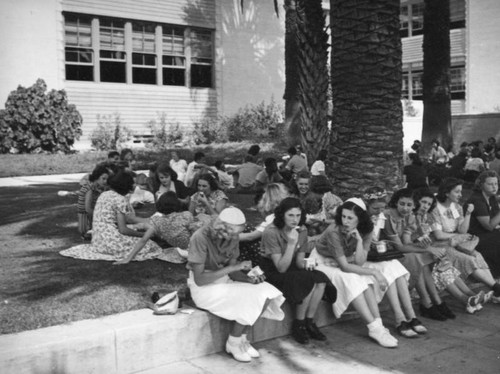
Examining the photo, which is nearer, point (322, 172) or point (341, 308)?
point (341, 308)

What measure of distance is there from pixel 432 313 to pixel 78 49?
19.4 m

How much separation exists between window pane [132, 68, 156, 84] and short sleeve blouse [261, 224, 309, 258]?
19.8 metres

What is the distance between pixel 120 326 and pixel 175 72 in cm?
2173

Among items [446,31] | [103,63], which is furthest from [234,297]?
[103,63]

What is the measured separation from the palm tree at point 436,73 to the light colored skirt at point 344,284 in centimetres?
1311

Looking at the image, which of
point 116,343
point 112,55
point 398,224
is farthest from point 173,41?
point 116,343

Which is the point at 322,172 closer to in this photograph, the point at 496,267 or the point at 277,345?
the point at 496,267

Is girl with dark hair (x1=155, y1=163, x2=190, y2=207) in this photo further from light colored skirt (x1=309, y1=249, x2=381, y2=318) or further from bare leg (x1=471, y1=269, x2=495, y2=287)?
bare leg (x1=471, y1=269, x2=495, y2=287)

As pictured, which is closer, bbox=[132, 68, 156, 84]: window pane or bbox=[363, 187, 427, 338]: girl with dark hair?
bbox=[363, 187, 427, 338]: girl with dark hair

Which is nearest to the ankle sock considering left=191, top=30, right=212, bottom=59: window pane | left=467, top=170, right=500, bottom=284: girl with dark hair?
left=467, top=170, right=500, bottom=284: girl with dark hair

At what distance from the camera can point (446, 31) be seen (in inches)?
710

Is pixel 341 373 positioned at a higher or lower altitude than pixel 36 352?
lower

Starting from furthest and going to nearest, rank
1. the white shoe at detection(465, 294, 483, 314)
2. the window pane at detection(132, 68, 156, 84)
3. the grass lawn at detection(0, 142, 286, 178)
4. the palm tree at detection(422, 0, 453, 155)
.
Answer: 1. the window pane at detection(132, 68, 156, 84)
2. the palm tree at detection(422, 0, 453, 155)
3. the grass lawn at detection(0, 142, 286, 178)
4. the white shoe at detection(465, 294, 483, 314)

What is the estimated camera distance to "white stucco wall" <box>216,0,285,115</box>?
88.4ft
